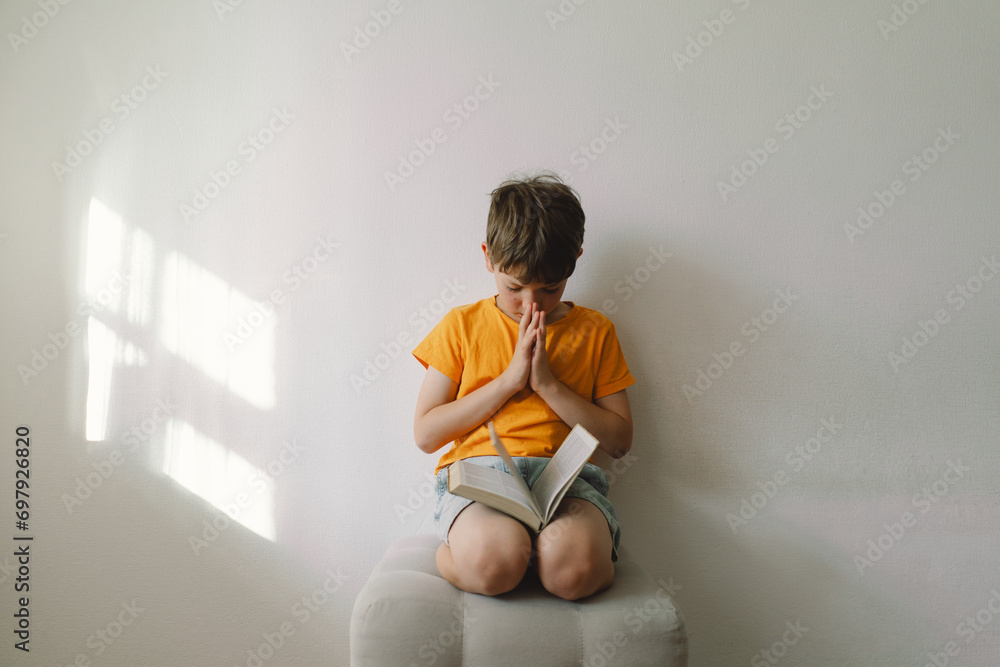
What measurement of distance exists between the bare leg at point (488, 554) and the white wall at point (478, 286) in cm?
44

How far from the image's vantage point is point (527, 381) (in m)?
1.43

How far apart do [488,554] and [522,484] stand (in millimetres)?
150

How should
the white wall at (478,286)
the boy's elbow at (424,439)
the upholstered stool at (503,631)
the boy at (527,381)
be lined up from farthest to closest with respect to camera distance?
the white wall at (478,286), the boy's elbow at (424,439), the boy at (527,381), the upholstered stool at (503,631)

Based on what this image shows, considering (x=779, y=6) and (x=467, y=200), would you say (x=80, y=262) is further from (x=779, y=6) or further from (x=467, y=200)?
(x=779, y=6)

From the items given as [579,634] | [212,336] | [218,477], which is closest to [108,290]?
[212,336]

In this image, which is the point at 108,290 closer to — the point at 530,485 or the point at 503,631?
the point at 530,485

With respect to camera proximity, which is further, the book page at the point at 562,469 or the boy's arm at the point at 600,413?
the boy's arm at the point at 600,413

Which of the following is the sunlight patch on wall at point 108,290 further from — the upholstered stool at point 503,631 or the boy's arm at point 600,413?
the boy's arm at point 600,413

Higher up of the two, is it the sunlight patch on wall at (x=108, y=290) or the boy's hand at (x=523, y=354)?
the boy's hand at (x=523, y=354)

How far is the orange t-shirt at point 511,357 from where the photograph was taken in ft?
4.77

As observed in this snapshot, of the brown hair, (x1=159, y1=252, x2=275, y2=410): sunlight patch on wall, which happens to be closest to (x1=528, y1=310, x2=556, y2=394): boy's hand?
the brown hair

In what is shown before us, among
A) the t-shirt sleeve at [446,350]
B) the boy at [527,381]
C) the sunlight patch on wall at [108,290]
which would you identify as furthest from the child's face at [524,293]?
the sunlight patch on wall at [108,290]

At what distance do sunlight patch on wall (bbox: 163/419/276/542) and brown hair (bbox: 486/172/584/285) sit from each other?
858 millimetres

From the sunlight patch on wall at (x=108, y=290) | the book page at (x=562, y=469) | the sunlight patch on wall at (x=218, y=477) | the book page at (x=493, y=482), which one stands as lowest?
the sunlight patch on wall at (x=218, y=477)
